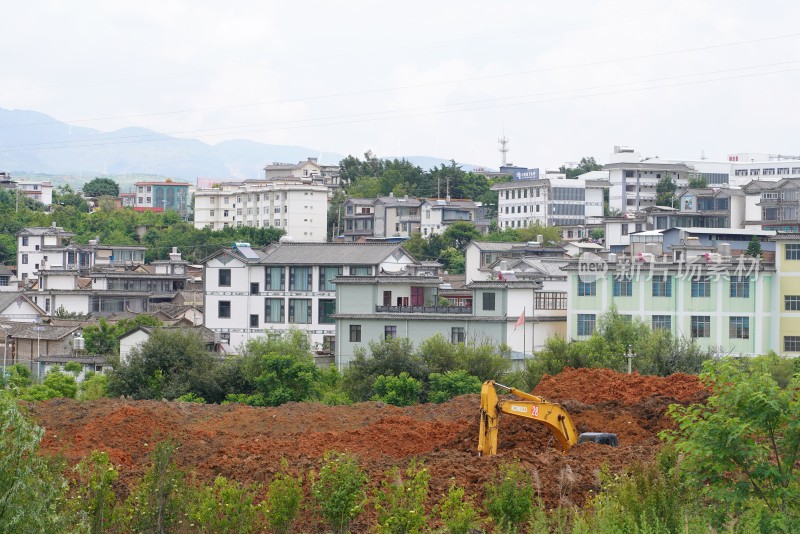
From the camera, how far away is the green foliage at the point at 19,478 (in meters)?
11.6

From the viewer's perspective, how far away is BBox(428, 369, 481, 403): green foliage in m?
35.9

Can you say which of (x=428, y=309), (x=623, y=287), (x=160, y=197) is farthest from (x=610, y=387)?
(x=160, y=197)

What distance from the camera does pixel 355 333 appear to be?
4472 cm

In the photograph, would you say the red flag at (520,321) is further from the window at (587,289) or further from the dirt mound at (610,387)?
the dirt mound at (610,387)

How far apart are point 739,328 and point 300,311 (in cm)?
1712

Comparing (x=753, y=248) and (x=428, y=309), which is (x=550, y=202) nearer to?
(x=753, y=248)

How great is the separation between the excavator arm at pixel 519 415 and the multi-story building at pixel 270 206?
64.9 metres

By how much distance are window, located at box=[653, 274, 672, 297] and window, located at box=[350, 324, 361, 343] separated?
33.4 ft

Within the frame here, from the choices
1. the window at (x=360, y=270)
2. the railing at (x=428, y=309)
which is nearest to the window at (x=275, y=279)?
the window at (x=360, y=270)

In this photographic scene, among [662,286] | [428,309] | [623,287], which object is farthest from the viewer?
[623,287]

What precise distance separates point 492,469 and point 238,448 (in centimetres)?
539

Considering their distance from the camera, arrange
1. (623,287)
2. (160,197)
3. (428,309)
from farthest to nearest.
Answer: (160,197) → (623,287) → (428,309)

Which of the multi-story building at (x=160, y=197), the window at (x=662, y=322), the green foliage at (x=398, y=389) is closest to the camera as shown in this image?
the green foliage at (x=398, y=389)

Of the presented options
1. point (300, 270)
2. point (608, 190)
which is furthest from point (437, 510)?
point (608, 190)
